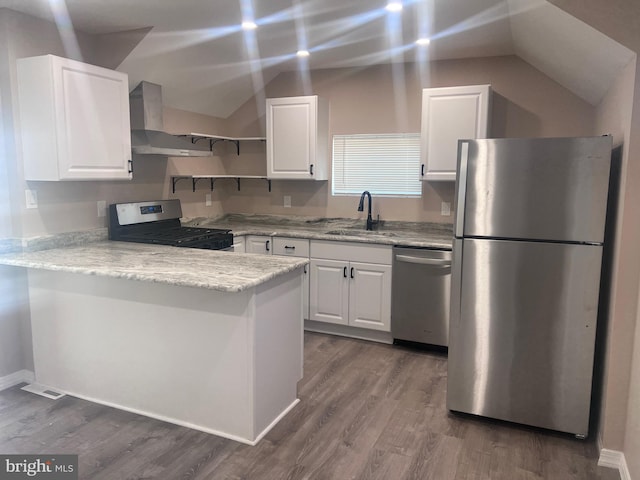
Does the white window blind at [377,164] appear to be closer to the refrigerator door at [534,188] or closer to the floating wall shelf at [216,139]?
the floating wall shelf at [216,139]

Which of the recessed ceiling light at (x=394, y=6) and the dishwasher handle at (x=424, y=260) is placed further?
the dishwasher handle at (x=424, y=260)

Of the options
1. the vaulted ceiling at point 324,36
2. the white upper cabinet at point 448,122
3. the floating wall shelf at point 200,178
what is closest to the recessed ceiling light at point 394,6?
the vaulted ceiling at point 324,36

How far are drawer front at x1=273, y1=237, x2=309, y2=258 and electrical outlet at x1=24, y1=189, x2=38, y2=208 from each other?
1877 millimetres

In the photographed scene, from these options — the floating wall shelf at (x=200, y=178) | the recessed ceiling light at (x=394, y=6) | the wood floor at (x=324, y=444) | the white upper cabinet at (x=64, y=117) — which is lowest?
the wood floor at (x=324, y=444)

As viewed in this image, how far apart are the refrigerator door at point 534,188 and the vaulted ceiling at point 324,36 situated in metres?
0.50

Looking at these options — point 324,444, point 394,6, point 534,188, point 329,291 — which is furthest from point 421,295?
point 394,6

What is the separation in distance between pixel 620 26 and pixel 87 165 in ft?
9.79

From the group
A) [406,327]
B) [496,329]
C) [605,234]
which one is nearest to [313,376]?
[406,327]

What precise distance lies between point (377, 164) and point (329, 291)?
1294 millimetres

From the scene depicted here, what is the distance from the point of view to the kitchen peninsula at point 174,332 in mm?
2361

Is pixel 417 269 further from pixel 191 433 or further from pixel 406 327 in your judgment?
pixel 191 433

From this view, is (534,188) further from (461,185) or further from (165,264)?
(165,264)

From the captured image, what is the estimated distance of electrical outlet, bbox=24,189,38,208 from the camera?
2.93 m

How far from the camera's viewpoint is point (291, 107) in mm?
4258
